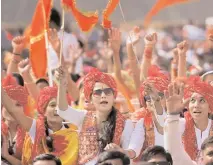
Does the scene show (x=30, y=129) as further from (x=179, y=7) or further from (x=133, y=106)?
(x=179, y=7)

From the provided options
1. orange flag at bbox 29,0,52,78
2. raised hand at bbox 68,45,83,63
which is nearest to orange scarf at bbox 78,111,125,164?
orange flag at bbox 29,0,52,78

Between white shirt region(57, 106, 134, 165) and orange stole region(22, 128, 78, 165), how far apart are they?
0.25m

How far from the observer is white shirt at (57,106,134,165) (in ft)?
30.2

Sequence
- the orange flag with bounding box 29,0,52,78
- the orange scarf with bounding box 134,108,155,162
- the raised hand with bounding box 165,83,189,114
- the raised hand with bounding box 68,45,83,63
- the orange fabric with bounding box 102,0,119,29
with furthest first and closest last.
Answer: the raised hand with bounding box 68,45,83,63 → the orange flag with bounding box 29,0,52,78 → the orange fabric with bounding box 102,0,119,29 → the orange scarf with bounding box 134,108,155,162 → the raised hand with bounding box 165,83,189,114

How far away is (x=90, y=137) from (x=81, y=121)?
0.49 ft

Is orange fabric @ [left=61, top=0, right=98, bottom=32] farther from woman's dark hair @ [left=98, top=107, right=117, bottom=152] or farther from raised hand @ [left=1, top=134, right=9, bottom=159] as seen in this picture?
raised hand @ [left=1, top=134, right=9, bottom=159]

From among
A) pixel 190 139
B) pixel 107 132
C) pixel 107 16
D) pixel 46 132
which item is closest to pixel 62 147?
pixel 46 132

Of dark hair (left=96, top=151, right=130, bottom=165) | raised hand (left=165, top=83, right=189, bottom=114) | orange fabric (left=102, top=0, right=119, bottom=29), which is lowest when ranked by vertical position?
dark hair (left=96, top=151, right=130, bottom=165)

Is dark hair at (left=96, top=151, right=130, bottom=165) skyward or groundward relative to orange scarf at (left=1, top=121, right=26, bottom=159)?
groundward

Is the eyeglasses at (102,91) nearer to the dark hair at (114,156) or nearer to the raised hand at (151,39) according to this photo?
the dark hair at (114,156)

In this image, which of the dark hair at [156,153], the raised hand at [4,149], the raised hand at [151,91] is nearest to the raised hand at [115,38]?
the raised hand at [151,91]

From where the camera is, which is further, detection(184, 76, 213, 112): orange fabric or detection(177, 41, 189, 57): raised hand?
detection(177, 41, 189, 57): raised hand

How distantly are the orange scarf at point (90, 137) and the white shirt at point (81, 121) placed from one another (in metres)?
0.03

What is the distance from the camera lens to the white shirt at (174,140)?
818 centimetres
